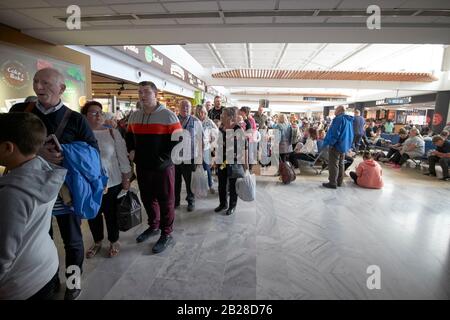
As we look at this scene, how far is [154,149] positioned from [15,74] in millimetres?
2201

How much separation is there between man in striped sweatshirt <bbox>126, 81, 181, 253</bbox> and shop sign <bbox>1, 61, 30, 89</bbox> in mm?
1775

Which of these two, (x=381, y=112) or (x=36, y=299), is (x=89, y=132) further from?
(x=381, y=112)

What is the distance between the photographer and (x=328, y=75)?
9320mm

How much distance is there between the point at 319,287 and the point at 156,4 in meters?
3.02

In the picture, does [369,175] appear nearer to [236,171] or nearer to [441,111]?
[236,171]

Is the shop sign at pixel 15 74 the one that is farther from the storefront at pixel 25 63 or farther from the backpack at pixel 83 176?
the backpack at pixel 83 176

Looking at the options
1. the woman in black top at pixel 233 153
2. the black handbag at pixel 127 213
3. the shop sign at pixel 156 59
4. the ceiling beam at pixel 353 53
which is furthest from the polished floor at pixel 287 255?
the ceiling beam at pixel 353 53

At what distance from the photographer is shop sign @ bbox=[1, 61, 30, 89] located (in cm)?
280

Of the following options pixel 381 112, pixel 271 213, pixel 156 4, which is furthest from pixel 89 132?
pixel 381 112

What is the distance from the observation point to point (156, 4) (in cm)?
242

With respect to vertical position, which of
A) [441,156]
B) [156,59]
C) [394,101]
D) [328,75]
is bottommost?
[441,156]

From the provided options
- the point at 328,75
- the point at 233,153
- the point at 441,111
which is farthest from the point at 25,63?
the point at 441,111

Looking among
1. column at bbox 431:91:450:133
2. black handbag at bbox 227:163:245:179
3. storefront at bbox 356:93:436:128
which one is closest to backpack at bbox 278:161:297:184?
black handbag at bbox 227:163:245:179
